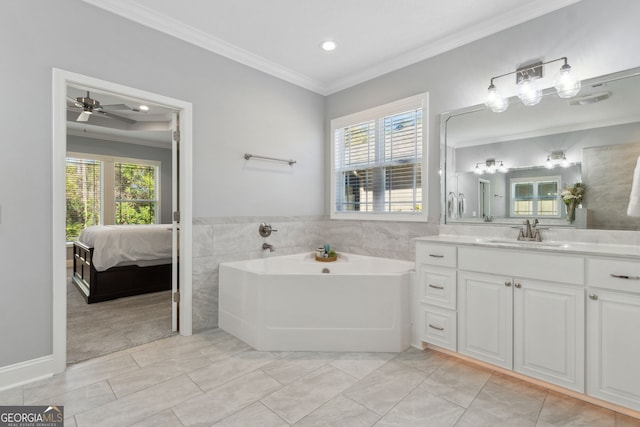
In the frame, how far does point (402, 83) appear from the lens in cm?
321

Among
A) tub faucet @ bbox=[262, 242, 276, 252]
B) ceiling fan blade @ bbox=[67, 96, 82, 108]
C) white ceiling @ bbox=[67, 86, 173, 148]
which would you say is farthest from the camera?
white ceiling @ bbox=[67, 86, 173, 148]

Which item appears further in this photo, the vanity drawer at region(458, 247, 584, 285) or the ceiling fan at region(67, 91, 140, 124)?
→ the ceiling fan at region(67, 91, 140, 124)

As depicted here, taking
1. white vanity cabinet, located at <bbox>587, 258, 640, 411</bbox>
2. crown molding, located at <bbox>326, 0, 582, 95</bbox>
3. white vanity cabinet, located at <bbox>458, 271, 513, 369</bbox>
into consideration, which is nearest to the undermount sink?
white vanity cabinet, located at <bbox>458, 271, 513, 369</bbox>

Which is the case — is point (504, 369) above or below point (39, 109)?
below

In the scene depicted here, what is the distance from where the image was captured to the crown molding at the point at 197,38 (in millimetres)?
2371

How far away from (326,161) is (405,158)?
3.64ft

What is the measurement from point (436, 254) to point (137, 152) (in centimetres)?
641

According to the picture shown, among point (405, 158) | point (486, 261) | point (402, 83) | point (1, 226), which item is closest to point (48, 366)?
point (1, 226)

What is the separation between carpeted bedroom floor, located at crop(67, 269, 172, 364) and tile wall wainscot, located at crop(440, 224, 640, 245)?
276 cm

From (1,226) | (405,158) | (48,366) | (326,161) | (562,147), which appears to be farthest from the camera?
(326,161)

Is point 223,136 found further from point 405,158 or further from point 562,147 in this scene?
point 562,147

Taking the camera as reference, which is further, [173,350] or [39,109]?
[173,350]

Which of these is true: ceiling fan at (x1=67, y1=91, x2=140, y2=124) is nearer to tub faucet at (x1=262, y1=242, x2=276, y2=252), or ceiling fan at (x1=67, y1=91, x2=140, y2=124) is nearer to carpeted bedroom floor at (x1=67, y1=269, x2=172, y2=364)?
carpeted bedroom floor at (x1=67, y1=269, x2=172, y2=364)

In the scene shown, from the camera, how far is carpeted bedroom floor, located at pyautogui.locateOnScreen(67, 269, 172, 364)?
2.55 meters
